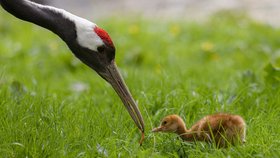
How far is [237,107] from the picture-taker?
5.64 m

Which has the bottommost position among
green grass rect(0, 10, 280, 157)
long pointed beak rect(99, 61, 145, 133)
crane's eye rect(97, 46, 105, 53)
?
green grass rect(0, 10, 280, 157)

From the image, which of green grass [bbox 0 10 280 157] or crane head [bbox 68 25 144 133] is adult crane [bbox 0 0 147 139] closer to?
crane head [bbox 68 25 144 133]

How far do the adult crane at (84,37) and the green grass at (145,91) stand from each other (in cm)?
26

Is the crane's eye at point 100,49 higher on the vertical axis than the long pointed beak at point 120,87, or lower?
higher

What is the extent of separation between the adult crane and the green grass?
0.26m

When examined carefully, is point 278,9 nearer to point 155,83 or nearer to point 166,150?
point 155,83

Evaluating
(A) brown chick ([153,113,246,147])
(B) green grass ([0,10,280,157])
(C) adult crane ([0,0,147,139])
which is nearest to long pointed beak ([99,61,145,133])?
(C) adult crane ([0,0,147,139])

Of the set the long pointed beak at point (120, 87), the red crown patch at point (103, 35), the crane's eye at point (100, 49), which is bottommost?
the long pointed beak at point (120, 87)

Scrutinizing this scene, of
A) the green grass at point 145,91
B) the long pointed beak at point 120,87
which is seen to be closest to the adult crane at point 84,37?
the long pointed beak at point 120,87

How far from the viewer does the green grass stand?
15.2ft

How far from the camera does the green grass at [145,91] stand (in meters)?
4.63

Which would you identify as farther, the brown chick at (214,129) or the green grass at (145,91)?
the green grass at (145,91)

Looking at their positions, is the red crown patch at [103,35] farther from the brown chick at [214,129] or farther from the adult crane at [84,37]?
the brown chick at [214,129]

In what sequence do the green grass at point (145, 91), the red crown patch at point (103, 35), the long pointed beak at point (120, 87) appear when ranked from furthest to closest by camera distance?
the long pointed beak at point (120, 87) → the red crown patch at point (103, 35) → the green grass at point (145, 91)
